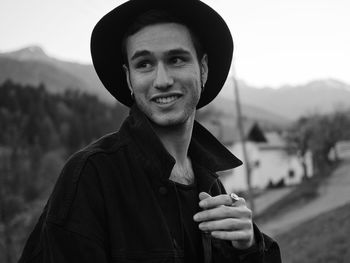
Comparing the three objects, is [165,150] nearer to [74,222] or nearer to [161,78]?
[161,78]

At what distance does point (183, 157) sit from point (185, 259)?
58 cm

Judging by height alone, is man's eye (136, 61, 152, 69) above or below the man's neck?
above

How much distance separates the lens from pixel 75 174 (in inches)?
59.9

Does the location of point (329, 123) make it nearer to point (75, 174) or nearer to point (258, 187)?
point (258, 187)

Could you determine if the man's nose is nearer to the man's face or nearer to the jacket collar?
the man's face

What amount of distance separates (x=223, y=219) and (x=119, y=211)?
0.43 meters

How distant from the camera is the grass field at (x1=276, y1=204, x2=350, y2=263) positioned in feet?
32.3

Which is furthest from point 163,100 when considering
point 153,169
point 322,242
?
point 322,242

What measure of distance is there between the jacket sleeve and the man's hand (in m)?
0.42

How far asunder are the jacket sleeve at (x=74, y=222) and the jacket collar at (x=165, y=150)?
0.31m

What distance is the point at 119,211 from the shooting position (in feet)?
5.14

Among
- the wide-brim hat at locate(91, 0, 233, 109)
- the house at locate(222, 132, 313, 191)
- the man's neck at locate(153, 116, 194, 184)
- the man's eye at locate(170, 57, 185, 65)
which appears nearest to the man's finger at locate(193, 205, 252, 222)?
the man's neck at locate(153, 116, 194, 184)

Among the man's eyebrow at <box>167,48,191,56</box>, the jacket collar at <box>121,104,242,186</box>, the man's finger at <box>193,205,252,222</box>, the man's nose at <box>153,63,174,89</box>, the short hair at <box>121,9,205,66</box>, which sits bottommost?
the man's finger at <box>193,205,252,222</box>

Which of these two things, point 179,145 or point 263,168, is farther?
point 263,168
